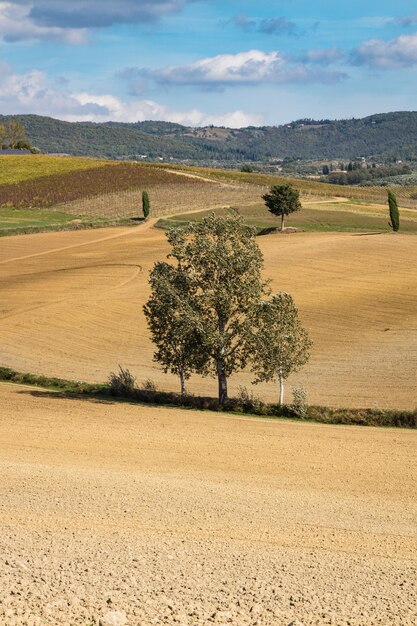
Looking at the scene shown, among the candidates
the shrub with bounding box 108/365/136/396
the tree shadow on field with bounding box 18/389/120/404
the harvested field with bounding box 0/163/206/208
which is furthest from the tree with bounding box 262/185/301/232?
the tree shadow on field with bounding box 18/389/120/404

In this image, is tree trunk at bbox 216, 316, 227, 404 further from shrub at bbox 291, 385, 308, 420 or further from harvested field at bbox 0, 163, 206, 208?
harvested field at bbox 0, 163, 206, 208

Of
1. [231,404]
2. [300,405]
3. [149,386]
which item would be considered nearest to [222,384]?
[231,404]

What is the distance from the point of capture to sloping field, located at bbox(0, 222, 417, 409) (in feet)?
139

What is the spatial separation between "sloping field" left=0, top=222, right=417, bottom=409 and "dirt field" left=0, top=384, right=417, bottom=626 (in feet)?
28.5

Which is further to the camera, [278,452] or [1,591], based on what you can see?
[278,452]

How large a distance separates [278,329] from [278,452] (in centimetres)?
947

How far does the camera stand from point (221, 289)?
124 ft

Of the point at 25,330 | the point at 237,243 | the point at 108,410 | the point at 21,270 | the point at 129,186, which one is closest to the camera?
the point at 108,410

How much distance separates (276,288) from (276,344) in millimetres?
27923

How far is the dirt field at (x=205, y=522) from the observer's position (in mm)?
15133

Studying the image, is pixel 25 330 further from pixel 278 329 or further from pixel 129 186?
pixel 129 186

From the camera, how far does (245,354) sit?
3784 centimetres

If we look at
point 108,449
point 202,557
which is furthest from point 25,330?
point 202,557

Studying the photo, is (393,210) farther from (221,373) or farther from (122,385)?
(122,385)
